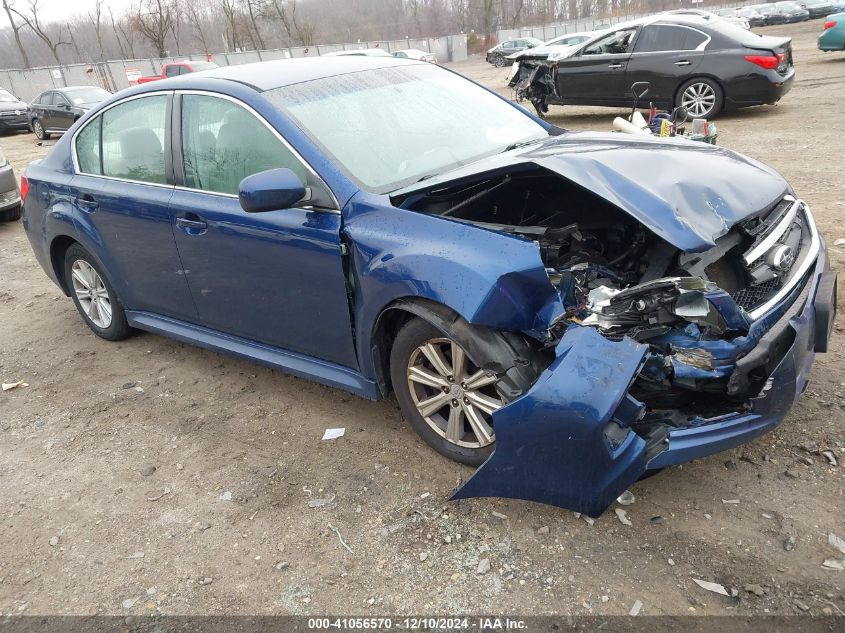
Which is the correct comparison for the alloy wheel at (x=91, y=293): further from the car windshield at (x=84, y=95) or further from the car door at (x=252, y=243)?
the car windshield at (x=84, y=95)

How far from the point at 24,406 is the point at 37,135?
17.5 meters

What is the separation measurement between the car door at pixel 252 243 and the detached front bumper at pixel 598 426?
3.52 ft

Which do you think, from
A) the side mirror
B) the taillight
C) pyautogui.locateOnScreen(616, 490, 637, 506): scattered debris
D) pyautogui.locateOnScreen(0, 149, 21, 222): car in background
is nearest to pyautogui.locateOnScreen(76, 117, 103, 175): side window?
the side mirror

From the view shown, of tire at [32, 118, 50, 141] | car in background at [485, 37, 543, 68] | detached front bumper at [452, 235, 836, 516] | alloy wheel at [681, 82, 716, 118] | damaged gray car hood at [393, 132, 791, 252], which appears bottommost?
car in background at [485, 37, 543, 68]

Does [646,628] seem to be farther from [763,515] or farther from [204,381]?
[204,381]

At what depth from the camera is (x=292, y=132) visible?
3.14 metres

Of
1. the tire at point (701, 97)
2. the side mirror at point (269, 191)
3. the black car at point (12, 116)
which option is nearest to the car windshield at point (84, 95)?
the black car at point (12, 116)

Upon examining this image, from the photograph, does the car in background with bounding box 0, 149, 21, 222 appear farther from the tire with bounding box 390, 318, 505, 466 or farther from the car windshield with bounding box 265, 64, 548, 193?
the tire with bounding box 390, 318, 505, 466

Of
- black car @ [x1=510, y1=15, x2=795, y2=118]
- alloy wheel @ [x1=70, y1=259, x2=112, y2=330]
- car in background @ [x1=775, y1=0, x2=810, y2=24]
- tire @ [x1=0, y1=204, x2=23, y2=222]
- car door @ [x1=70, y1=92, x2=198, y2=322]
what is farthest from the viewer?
car in background @ [x1=775, y1=0, x2=810, y2=24]

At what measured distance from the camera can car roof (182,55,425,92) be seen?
3.49 m

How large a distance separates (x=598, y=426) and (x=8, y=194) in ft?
30.2

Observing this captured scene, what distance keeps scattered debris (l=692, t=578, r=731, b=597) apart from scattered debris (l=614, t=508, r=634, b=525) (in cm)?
35

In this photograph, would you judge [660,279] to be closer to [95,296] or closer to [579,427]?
[579,427]

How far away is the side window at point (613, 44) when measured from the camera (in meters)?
10.8
